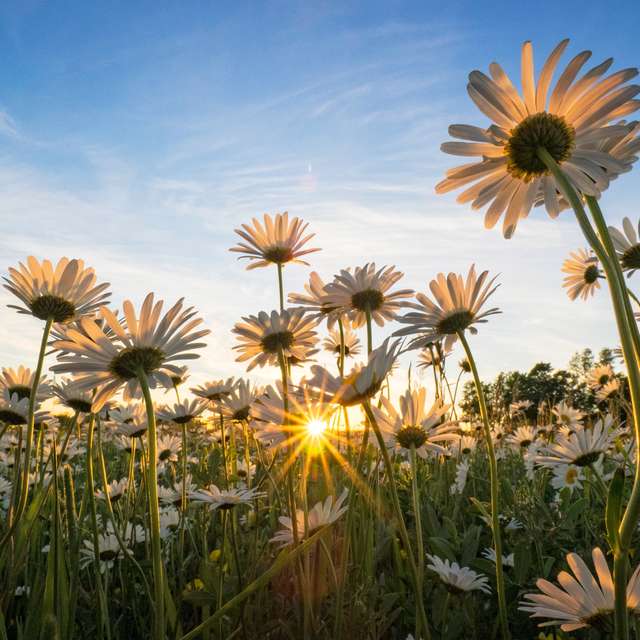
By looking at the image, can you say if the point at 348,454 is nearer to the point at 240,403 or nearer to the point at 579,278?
the point at 240,403

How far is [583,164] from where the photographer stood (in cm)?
142

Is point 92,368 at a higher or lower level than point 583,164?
lower

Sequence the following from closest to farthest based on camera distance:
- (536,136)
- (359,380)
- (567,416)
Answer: (536,136), (359,380), (567,416)

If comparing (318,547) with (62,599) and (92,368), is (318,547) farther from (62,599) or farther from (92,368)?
(92,368)

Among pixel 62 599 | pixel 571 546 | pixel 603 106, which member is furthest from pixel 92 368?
pixel 571 546

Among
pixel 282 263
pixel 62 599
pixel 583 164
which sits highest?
pixel 282 263

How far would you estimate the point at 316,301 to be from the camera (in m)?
2.88

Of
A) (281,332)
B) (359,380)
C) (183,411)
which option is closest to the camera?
(359,380)

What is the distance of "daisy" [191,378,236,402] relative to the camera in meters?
3.72

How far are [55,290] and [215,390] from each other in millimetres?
1690

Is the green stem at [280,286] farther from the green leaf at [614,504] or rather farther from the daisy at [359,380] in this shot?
the green leaf at [614,504]

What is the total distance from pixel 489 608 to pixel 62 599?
169 centimetres

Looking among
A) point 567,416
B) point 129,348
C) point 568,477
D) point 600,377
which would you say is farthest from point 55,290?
point 600,377

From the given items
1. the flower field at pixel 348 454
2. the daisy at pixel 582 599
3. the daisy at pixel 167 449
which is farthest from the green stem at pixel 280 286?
the daisy at pixel 167 449
